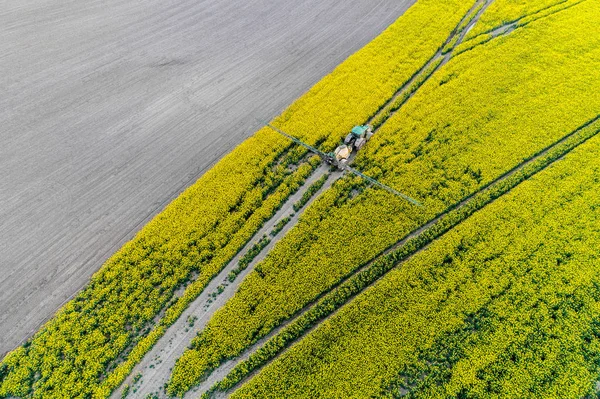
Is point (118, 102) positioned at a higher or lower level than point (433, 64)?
lower

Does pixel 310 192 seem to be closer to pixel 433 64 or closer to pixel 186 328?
pixel 186 328

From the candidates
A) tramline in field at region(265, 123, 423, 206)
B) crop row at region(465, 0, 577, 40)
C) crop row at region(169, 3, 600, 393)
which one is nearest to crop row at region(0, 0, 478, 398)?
tramline in field at region(265, 123, 423, 206)

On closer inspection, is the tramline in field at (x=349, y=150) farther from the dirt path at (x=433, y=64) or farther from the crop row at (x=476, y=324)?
the crop row at (x=476, y=324)

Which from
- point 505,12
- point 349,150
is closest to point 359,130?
point 349,150

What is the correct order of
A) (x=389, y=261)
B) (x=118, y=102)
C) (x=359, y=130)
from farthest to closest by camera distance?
1. (x=118, y=102)
2. (x=359, y=130)
3. (x=389, y=261)

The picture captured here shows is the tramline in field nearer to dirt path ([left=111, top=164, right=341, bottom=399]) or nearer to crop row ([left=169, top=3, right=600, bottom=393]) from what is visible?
crop row ([left=169, top=3, right=600, bottom=393])

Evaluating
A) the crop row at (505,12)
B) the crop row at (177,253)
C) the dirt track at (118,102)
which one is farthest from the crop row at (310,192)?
the crop row at (505,12)

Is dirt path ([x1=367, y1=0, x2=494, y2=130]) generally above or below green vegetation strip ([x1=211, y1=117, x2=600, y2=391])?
above
